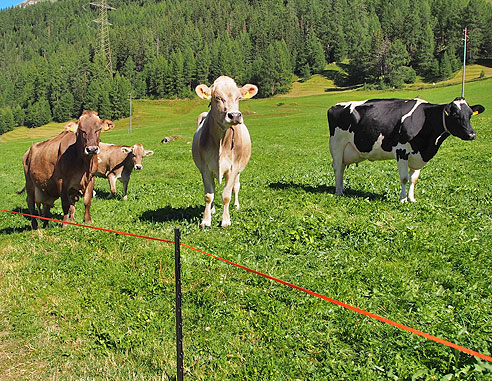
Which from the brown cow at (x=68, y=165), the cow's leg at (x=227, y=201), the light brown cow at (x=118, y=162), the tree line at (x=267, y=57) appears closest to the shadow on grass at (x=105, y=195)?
the light brown cow at (x=118, y=162)

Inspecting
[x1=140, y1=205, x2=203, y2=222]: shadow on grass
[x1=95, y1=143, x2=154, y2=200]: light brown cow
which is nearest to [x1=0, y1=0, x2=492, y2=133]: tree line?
[x1=95, y1=143, x2=154, y2=200]: light brown cow

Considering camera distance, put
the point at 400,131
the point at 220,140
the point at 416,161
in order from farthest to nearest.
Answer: the point at 400,131, the point at 416,161, the point at 220,140

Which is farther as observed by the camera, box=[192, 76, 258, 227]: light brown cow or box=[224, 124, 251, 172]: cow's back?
box=[224, 124, 251, 172]: cow's back

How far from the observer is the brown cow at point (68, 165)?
33.7ft

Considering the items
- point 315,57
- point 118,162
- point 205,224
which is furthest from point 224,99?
point 315,57

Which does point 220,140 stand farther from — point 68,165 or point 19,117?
point 19,117

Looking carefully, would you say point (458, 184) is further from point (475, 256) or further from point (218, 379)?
point (218, 379)

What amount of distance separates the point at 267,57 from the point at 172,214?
14102 centimetres

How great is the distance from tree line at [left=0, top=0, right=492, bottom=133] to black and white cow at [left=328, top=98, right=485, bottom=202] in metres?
115

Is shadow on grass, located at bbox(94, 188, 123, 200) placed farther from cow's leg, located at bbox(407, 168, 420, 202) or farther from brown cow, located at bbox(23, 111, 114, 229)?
cow's leg, located at bbox(407, 168, 420, 202)

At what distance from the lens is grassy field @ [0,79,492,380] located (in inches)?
197

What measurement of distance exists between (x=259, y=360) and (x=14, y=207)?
16.0 metres

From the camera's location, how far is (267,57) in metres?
145

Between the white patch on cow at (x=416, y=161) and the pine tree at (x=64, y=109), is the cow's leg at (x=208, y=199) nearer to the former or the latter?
the white patch on cow at (x=416, y=161)
